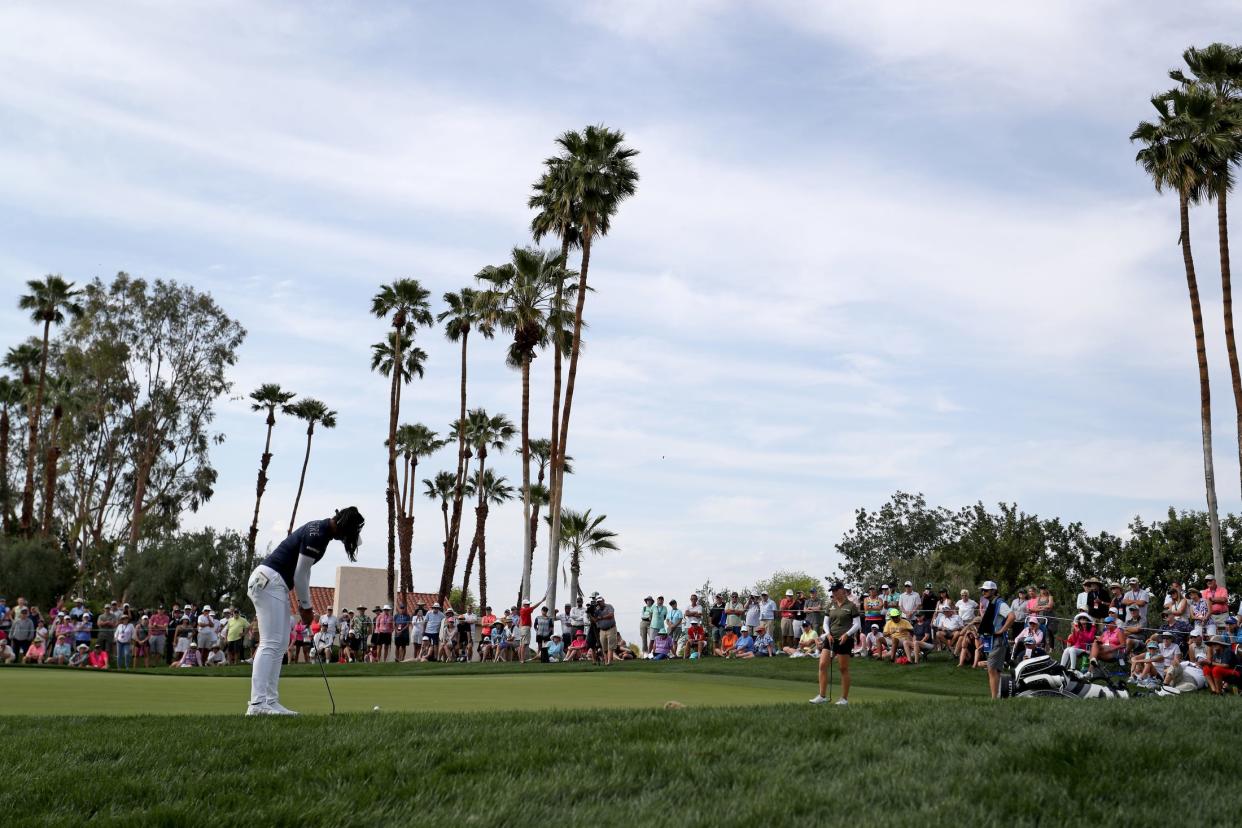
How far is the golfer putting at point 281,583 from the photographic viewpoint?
33.2 ft

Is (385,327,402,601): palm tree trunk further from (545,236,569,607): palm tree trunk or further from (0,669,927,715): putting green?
(0,669,927,715): putting green

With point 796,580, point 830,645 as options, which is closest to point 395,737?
point 830,645

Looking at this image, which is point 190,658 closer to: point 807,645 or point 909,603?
point 807,645

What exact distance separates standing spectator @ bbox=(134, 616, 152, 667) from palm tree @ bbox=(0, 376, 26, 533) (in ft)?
91.5

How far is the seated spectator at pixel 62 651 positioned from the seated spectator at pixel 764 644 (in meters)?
18.5

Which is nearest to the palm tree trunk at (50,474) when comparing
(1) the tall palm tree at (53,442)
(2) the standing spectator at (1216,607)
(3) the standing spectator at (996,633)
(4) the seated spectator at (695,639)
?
(1) the tall palm tree at (53,442)

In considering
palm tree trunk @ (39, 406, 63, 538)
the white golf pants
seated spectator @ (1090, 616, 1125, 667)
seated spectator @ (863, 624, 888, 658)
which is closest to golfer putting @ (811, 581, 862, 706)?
seated spectator @ (1090, 616, 1125, 667)

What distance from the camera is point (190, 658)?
1294 inches

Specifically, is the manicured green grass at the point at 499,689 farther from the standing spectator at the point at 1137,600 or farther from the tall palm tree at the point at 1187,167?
the tall palm tree at the point at 1187,167

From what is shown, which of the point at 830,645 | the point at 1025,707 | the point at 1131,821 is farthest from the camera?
the point at 830,645

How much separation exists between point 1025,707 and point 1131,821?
4102 mm

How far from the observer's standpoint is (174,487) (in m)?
59.7

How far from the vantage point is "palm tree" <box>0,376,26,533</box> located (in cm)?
5756

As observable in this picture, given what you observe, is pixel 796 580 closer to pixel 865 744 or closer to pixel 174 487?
pixel 174 487
